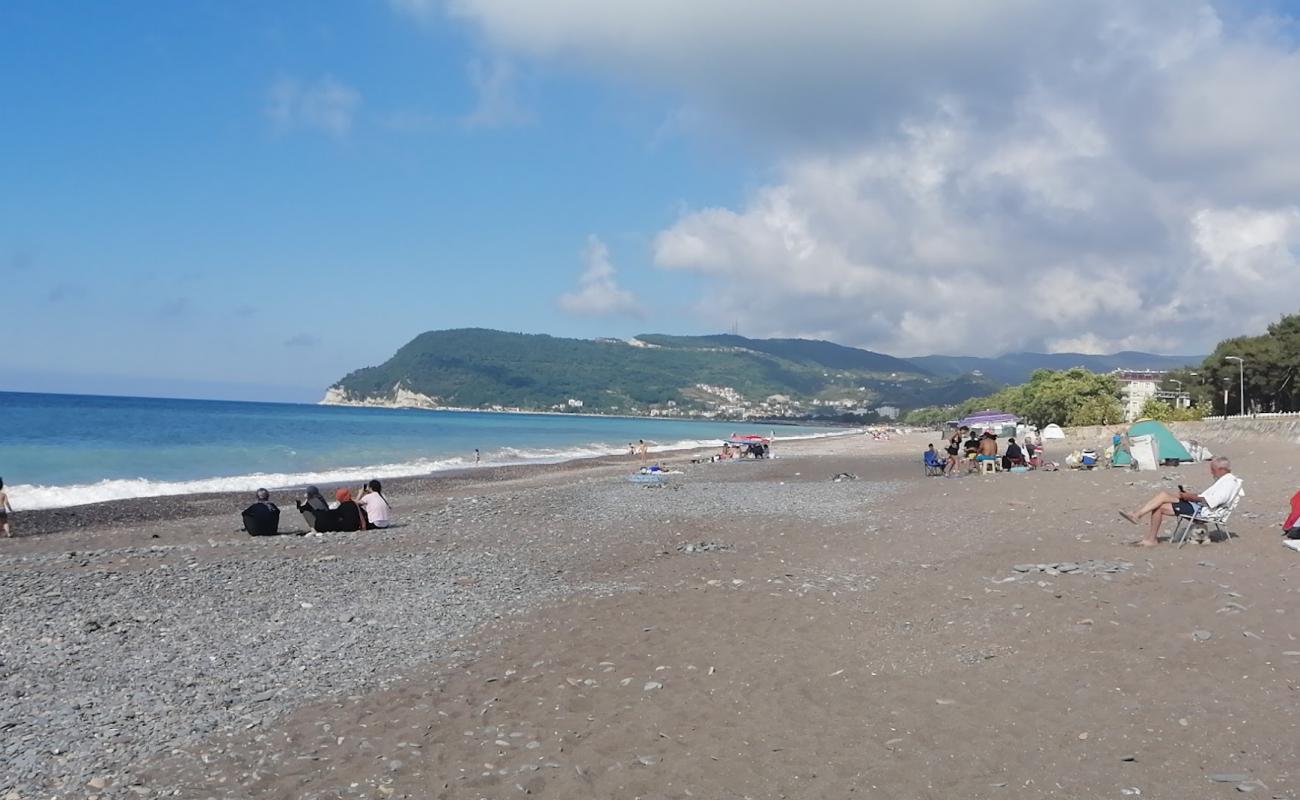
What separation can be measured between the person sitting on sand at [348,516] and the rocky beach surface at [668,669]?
285 cm

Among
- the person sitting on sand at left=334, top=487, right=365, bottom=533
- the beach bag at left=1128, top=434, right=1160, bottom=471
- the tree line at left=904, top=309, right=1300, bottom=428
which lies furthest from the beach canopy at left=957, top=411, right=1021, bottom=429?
the person sitting on sand at left=334, top=487, right=365, bottom=533

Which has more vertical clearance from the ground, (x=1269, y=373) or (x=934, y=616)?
(x=1269, y=373)

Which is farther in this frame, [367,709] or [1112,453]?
[1112,453]

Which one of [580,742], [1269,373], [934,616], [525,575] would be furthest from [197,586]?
[1269,373]

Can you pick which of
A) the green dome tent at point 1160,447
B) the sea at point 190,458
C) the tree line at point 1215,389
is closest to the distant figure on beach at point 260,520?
the sea at point 190,458

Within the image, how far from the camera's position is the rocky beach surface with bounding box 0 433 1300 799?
5.66 metres

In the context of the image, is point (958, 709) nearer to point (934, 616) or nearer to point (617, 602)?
point (934, 616)

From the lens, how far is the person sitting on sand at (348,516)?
17.9m

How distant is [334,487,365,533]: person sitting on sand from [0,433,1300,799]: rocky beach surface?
2.85 meters

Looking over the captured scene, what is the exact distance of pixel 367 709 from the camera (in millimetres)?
6980

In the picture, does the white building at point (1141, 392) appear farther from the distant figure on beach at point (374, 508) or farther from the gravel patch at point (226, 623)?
the gravel patch at point (226, 623)

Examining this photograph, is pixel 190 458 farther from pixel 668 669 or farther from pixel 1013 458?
pixel 668 669

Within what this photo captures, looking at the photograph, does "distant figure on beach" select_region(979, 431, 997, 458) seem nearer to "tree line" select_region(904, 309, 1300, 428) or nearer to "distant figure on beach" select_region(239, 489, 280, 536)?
"distant figure on beach" select_region(239, 489, 280, 536)

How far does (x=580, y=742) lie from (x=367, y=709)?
1.92 meters
